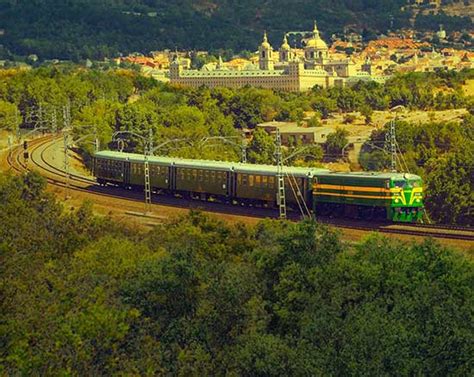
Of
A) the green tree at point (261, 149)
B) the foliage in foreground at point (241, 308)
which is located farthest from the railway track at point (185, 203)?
the green tree at point (261, 149)

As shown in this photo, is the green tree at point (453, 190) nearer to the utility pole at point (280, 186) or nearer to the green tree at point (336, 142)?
the utility pole at point (280, 186)

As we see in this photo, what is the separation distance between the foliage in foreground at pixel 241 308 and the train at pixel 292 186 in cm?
925

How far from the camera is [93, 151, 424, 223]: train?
44.6 metres

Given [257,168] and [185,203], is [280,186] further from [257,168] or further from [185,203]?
[185,203]

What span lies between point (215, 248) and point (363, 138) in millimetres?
56172

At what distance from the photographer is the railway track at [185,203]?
139ft

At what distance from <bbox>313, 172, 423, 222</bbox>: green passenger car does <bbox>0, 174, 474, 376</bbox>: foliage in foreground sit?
9060 mm

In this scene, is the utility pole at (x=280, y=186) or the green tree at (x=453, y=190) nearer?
the utility pole at (x=280, y=186)

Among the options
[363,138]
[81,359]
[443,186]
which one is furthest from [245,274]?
[363,138]

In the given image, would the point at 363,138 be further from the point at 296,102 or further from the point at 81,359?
the point at 81,359

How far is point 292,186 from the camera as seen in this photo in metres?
48.1

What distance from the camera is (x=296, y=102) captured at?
4702 inches

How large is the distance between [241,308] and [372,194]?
1702 centimetres

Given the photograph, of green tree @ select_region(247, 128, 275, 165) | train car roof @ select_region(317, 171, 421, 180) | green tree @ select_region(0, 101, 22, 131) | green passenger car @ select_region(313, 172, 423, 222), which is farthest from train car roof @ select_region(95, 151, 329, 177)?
green tree @ select_region(0, 101, 22, 131)
